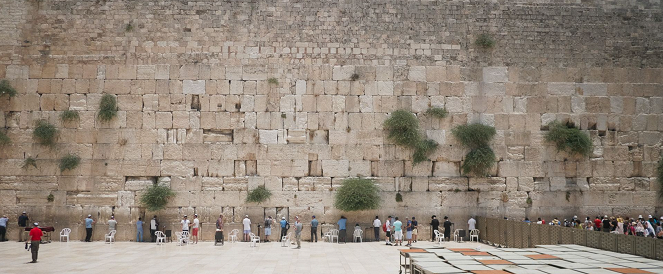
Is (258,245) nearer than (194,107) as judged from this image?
Yes

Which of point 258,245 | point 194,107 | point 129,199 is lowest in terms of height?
point 258,245

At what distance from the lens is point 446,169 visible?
15.0m

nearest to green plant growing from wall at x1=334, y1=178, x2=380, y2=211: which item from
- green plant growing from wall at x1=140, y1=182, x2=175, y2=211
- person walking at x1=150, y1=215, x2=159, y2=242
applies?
green plant growing from wall at x1=140, y1=182, x2=175, y2=211

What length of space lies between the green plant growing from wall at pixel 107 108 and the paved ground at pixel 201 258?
3329mm

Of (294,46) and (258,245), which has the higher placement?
(294,46)

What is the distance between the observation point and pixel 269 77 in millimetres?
14867

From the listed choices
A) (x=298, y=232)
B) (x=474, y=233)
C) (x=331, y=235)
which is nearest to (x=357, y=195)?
(x=331, y=235)

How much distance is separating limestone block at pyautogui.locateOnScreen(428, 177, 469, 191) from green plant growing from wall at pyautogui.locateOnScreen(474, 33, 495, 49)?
3770 millimetres

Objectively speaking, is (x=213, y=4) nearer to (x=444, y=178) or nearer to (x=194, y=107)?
(x=194, y=107)

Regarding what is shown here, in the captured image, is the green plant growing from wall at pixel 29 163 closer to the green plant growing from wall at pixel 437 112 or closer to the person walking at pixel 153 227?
the person walking at pixel 153 227

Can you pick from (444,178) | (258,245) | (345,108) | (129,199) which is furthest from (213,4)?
(444,178)

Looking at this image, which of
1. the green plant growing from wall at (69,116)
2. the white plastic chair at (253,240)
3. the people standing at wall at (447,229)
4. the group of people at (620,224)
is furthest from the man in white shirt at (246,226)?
the group of people at (620,224)

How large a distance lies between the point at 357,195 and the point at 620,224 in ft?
22.0

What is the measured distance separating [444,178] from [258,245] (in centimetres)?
536
